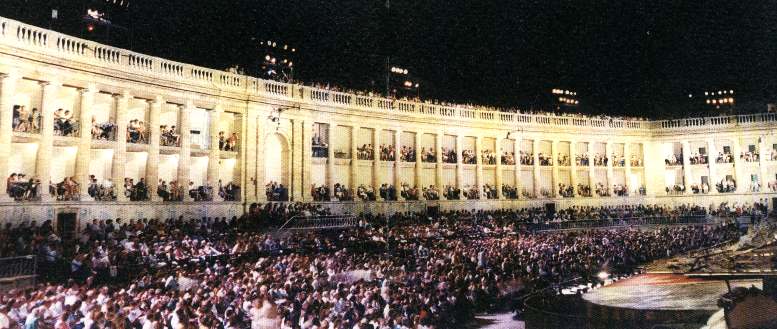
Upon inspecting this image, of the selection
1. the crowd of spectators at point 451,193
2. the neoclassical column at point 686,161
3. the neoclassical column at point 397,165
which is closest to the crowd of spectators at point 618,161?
the neoclassical column at point 686,161

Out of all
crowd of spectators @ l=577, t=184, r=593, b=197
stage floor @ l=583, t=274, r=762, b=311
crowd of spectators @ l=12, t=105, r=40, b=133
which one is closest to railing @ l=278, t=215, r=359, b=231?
crowd of spectators @ l=12, t=105, r=40, b=133

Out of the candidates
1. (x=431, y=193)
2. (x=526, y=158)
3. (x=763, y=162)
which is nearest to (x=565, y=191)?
(x=526, y=158)

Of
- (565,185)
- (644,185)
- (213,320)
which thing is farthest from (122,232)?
(644,185)

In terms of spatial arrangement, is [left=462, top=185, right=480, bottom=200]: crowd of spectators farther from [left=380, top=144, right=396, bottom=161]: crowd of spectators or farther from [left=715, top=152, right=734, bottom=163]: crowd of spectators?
[left=715, top=152, right=734, bottom=163]: crowd of spectators

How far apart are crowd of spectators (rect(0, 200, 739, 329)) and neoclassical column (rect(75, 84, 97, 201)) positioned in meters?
2.51

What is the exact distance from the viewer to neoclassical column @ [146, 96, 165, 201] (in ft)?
84.7

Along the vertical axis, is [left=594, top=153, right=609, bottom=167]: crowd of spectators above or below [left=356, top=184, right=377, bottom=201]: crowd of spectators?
above

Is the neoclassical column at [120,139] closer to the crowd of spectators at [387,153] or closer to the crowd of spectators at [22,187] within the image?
the crowd of spectators at [22,187]

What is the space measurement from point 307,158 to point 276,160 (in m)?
1.86

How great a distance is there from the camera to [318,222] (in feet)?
93.2

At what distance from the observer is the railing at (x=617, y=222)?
3631 centimetres

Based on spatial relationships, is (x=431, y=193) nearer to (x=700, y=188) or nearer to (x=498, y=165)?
(x=498, y=165)

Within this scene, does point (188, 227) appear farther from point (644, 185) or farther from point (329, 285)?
point (644, 185)

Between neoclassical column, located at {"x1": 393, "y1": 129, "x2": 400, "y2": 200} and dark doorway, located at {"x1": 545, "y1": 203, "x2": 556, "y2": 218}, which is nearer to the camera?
neoclassical column, located at {"x1": 393, "y1": 129, "x2": 400, "y2": 200}
